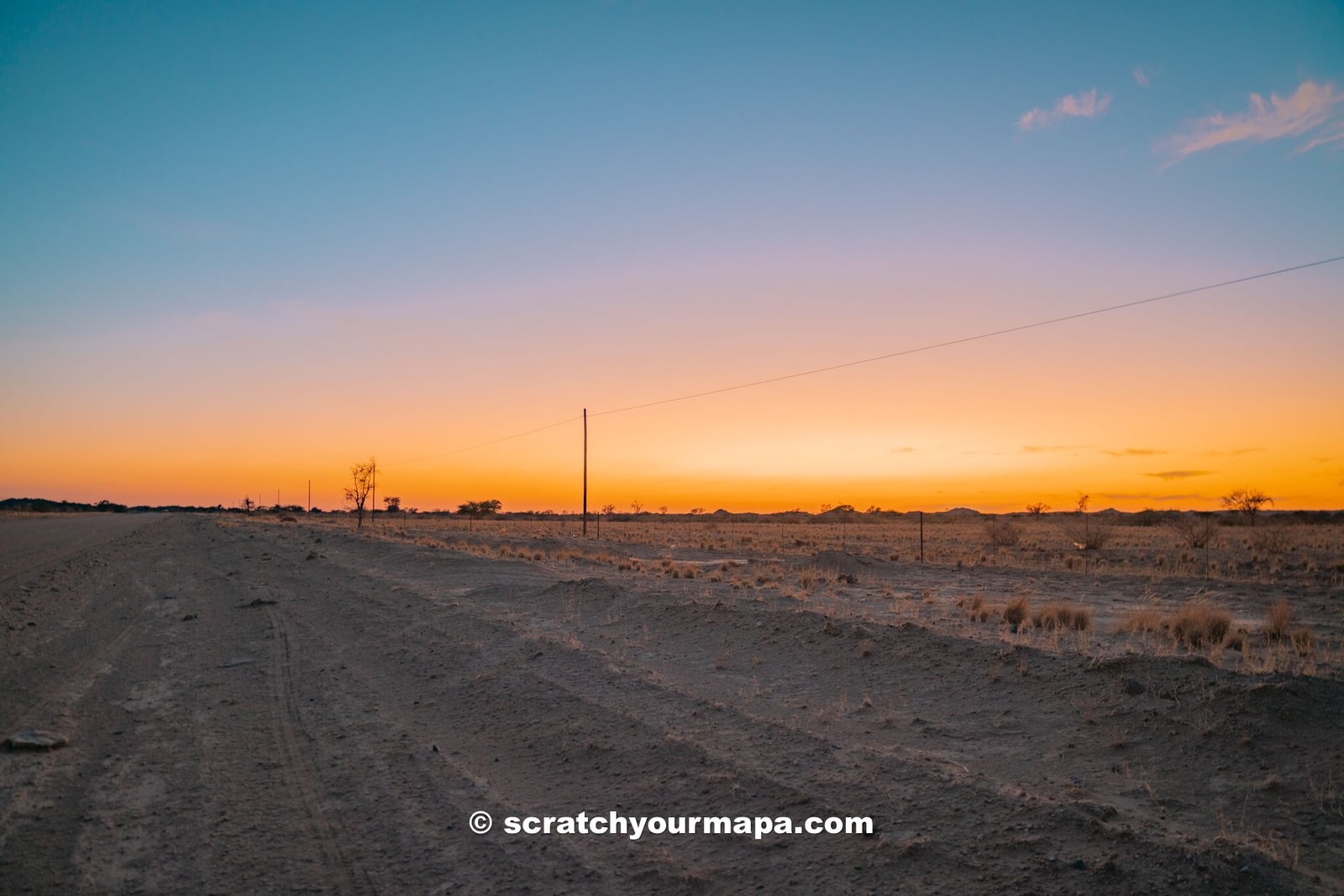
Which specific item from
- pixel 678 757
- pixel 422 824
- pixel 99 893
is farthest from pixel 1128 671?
pixel 99 893

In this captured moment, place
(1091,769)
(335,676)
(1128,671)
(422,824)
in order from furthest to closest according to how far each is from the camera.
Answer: (335,676) < (1128,671) < (1091,769) < (422,824)

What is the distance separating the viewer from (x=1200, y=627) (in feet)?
41.6

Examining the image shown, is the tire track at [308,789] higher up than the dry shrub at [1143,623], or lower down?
lower down

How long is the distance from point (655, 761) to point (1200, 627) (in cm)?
1026

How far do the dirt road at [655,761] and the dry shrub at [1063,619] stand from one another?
4.01 meters

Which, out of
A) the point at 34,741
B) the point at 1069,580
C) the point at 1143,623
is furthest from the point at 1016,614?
the point at 34,741

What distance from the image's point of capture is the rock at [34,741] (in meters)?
7.26

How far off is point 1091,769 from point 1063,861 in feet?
6.53

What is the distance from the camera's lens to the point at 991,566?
30.1 metres

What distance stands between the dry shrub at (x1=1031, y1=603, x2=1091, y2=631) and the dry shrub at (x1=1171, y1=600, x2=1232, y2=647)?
1381mm

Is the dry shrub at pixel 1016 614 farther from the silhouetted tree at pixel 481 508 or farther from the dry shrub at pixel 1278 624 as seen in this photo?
the silhouetted tree at pixel 481 508

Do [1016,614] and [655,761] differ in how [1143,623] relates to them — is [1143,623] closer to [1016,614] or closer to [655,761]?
[1016,614]

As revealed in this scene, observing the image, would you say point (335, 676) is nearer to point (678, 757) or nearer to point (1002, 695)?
point (678, 757)

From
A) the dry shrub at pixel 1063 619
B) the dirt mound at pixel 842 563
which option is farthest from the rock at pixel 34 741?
the dirt mound at pixel 842 563
